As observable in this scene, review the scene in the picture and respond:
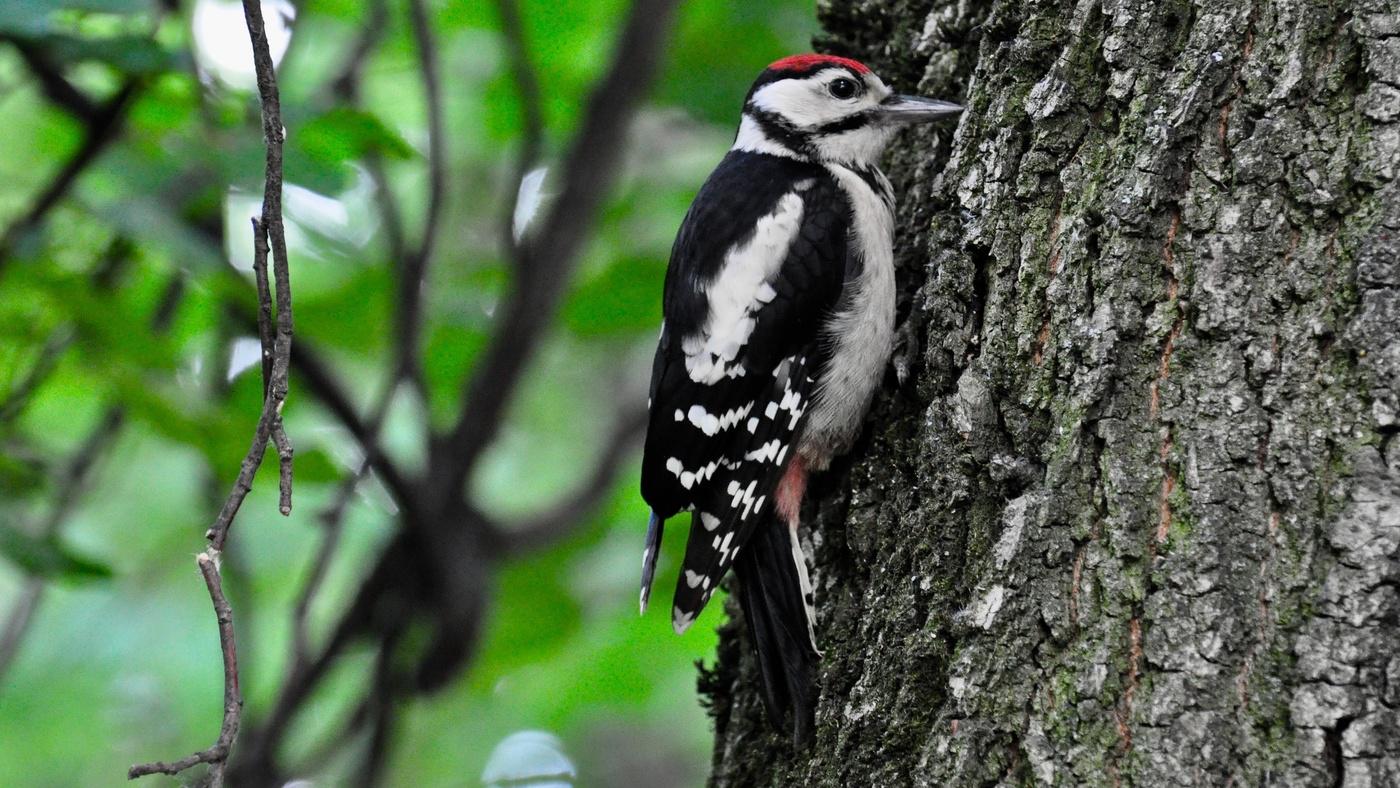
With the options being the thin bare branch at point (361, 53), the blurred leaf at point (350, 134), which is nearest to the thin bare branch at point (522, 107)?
the thin bare branch at point (361, 53)

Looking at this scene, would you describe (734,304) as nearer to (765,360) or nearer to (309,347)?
(765,360)

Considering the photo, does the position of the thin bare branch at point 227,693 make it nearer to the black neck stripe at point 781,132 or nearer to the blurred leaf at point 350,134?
the blurred leaf at point 350,134

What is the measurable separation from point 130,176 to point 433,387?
138 cm

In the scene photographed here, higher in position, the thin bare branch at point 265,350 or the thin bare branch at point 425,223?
the thin bare branch at point 425,223

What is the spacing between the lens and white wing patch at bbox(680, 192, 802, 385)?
2484mm

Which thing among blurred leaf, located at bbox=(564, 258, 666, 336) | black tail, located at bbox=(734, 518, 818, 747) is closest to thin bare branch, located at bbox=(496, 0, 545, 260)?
blurred leaf, located at bbox=(564, 258, 666, 336)

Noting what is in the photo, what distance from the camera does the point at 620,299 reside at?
3.30 metres

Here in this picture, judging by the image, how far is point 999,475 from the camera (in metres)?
1.79

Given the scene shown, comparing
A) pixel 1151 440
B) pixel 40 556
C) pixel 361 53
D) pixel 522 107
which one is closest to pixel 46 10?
pixel 40 556

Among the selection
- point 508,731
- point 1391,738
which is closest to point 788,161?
point 1391,738

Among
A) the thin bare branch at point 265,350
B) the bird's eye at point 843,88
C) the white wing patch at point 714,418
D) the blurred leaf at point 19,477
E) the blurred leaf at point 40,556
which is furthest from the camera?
the bird's eye at point 843,88

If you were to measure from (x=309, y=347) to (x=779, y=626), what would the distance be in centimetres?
167

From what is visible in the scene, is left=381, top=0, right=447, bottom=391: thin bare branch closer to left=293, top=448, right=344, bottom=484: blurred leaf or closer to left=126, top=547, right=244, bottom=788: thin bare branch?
left=293, top=448, right=344, bottom=484: blurred leaf

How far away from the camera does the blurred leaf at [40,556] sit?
88.5 inches
